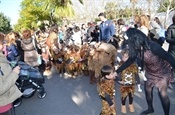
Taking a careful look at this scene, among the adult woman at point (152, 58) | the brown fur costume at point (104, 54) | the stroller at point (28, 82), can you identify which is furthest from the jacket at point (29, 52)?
the adult woman at point (152, 58)

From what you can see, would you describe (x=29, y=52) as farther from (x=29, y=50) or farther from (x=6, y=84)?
(x=6, y=84)

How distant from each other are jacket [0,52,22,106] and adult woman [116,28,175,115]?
1982mm

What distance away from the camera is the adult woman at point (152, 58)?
4.22 m

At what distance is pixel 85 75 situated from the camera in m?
8.97

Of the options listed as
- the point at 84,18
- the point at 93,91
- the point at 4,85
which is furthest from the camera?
the point at 84,18

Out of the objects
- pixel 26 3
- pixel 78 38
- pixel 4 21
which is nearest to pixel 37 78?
pixel 78 38

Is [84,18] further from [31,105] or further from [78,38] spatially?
[31,105]

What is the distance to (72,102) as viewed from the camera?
6246mm

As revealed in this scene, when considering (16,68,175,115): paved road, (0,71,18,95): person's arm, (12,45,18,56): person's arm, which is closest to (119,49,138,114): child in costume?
(16,68,175,115): paved road

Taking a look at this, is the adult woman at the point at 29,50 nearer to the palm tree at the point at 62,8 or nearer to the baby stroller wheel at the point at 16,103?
the baby stroller wheel at the point at 16,103

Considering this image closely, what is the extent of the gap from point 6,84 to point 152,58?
2403 millimetres

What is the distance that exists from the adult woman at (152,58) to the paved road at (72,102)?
94 centimetres

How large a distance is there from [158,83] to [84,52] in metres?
4.37

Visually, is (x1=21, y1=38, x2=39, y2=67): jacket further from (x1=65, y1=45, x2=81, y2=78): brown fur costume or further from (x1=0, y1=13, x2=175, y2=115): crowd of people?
(x1=65, y1=45, x2=81, y2=78): brown fur costume
